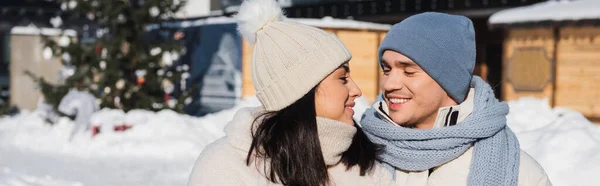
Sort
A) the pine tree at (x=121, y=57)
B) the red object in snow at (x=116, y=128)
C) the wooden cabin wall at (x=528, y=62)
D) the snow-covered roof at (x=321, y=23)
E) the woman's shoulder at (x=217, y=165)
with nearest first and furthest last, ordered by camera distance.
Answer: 1. the woman's shoulder at (x=217, y=165)
2. the red object in snow at (x=116, y=128)
3. the wooden cabin wall at (x=528, y=62)
4. the pine tree at (x=121, y=57)
5. the snow-covered roof at (x=321, y=23)

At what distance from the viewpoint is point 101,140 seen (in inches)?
488

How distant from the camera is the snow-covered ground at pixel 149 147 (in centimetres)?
670

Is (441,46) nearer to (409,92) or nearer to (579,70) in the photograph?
(409,92)

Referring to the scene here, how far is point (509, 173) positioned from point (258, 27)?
1023 mm

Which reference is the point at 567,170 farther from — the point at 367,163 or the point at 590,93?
the point at 590,93

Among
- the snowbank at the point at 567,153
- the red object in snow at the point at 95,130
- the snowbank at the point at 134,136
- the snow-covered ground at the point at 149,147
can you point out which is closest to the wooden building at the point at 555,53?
the snow-covered ground at the point at 149,147

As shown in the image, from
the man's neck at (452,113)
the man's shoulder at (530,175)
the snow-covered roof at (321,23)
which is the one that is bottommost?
the snow-covered roof at (321,23)

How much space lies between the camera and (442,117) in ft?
8.89

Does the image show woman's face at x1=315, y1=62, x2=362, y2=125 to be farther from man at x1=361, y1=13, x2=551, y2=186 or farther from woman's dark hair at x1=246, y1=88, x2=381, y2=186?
man at x1=361, y1=13, x2=551, y2=186

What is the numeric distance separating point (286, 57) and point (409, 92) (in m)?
0.52

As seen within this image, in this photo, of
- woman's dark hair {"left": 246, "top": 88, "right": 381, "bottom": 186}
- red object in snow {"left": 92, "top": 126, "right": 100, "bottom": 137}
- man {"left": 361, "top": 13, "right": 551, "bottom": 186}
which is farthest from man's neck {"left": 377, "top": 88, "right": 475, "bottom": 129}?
red object in snow {"left": 92, "top": 126, "right": 100, "bottom": 137}

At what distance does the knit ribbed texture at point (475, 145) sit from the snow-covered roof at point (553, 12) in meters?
10.7

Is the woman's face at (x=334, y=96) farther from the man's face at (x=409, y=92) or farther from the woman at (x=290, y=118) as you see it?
the man's face at (x=409, y=92)

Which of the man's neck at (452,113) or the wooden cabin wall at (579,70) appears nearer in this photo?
the man's neck at (452,113)
